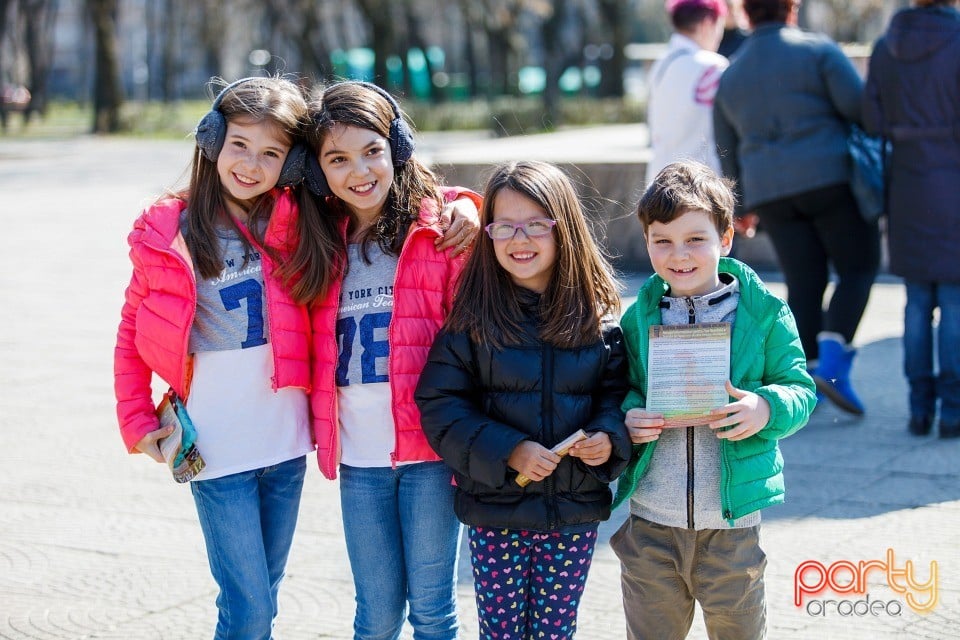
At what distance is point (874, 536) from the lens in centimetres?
433

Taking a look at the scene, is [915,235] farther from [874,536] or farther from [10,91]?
[10,91]

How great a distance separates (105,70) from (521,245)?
98.5 feet

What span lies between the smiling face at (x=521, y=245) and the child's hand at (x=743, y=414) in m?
0.52

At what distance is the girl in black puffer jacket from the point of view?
9.36ft

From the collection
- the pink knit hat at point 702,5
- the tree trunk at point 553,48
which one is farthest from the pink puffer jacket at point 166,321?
the tree trunk at point 553,48

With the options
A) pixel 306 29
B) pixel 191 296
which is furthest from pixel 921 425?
pixel 306 29

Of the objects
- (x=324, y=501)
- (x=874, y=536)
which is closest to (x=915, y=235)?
(x=874, y=536)

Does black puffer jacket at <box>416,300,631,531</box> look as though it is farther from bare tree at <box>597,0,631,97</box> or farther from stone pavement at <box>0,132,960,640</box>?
bare tree at <box>597,0,631,97</box>

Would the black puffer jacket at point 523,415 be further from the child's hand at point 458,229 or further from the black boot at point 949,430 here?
the black boot at point 949,430

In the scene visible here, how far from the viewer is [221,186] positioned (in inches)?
125

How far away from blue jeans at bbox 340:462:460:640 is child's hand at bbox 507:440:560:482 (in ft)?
1.06

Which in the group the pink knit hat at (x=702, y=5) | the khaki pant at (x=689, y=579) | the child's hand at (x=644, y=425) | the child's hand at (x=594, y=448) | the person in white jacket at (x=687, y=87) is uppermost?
the pink knit hat at (x=702, y=5)

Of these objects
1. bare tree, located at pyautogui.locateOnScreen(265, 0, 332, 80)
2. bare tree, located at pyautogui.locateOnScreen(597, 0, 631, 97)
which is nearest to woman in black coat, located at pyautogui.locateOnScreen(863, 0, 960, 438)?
bare tree, located at pyautogui.locateOnScreen(597, 0, 631, 97)

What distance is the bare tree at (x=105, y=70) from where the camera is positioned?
2984 centimetres
